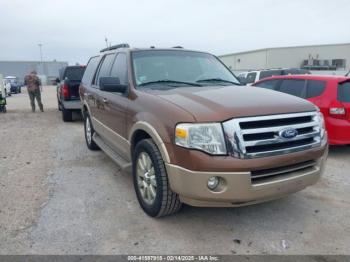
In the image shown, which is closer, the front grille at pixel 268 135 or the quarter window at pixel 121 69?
the front grille at pixel 268 135

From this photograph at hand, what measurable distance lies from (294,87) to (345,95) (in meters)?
1.13

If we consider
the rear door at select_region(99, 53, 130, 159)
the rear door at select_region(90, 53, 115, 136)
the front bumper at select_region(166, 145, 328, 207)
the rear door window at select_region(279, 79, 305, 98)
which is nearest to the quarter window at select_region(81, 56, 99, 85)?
the rear door at select_region(90, 53, 115, 136)

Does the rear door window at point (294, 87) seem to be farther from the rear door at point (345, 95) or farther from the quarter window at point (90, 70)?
the quarter window at point (90, 70)

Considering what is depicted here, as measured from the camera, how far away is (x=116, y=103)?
14.5 feet

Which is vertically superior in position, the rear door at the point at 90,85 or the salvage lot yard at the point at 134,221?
the rear door at the point at 90,85

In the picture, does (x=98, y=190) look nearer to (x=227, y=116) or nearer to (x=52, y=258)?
(x=52, y=258)

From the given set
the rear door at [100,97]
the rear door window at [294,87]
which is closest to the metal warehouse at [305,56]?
the rear door window at [294,87]

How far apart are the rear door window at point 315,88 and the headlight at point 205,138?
4.05 m

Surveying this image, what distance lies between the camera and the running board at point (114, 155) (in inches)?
163

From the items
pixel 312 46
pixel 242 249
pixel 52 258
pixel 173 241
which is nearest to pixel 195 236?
pixel 173 241

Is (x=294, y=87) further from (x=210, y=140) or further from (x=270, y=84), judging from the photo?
(x=210, y=140)

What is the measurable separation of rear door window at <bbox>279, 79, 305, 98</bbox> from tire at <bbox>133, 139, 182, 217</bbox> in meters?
4.20

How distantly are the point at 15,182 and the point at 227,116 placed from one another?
3.51m

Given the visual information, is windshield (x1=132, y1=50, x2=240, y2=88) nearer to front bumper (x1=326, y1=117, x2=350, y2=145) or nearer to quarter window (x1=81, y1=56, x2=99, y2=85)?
quarter window (x1=81, y1=56, x2=99, y2=85)
